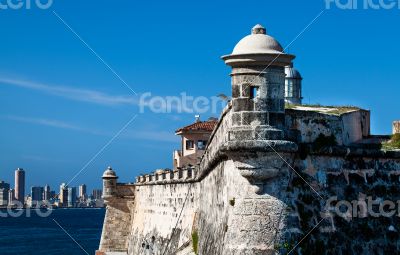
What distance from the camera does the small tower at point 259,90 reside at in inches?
727

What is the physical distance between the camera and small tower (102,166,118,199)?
5425cm

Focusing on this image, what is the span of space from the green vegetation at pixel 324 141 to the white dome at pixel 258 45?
7.04ft

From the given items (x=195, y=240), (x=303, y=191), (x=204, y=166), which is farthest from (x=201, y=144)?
(x=303, y=191)

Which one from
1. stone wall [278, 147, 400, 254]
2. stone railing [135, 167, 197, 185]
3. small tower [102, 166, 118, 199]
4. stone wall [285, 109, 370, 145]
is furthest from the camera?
small tower [102, 166, 118, 199]

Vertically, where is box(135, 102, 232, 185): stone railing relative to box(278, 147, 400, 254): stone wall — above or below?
above

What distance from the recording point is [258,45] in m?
18.6

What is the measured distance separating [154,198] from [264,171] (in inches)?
1054

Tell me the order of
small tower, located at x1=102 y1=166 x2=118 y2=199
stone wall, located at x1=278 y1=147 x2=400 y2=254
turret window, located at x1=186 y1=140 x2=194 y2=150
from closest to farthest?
1. stone wall, located at x1=278 y1=147 x2=400 y2=254
2. small tower, located at x1=102 y1=166 x2=118 y2=199
3. turret window, located at x1=186 y1=140 x2=194 y2=150

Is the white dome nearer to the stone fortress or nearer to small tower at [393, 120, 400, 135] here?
the stone fortress

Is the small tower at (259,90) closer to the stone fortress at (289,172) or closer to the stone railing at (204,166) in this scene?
the stone fortress at (289,172)

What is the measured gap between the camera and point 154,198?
44812mm

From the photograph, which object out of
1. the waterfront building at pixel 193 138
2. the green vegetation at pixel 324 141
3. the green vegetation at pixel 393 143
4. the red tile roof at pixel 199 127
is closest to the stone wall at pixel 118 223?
the waterfront building at pixel 193 138

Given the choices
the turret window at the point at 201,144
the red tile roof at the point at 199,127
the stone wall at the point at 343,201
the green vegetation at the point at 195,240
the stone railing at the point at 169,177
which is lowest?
the green vegetation at the point at 195,240

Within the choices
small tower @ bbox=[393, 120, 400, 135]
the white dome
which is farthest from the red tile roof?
the white dome
